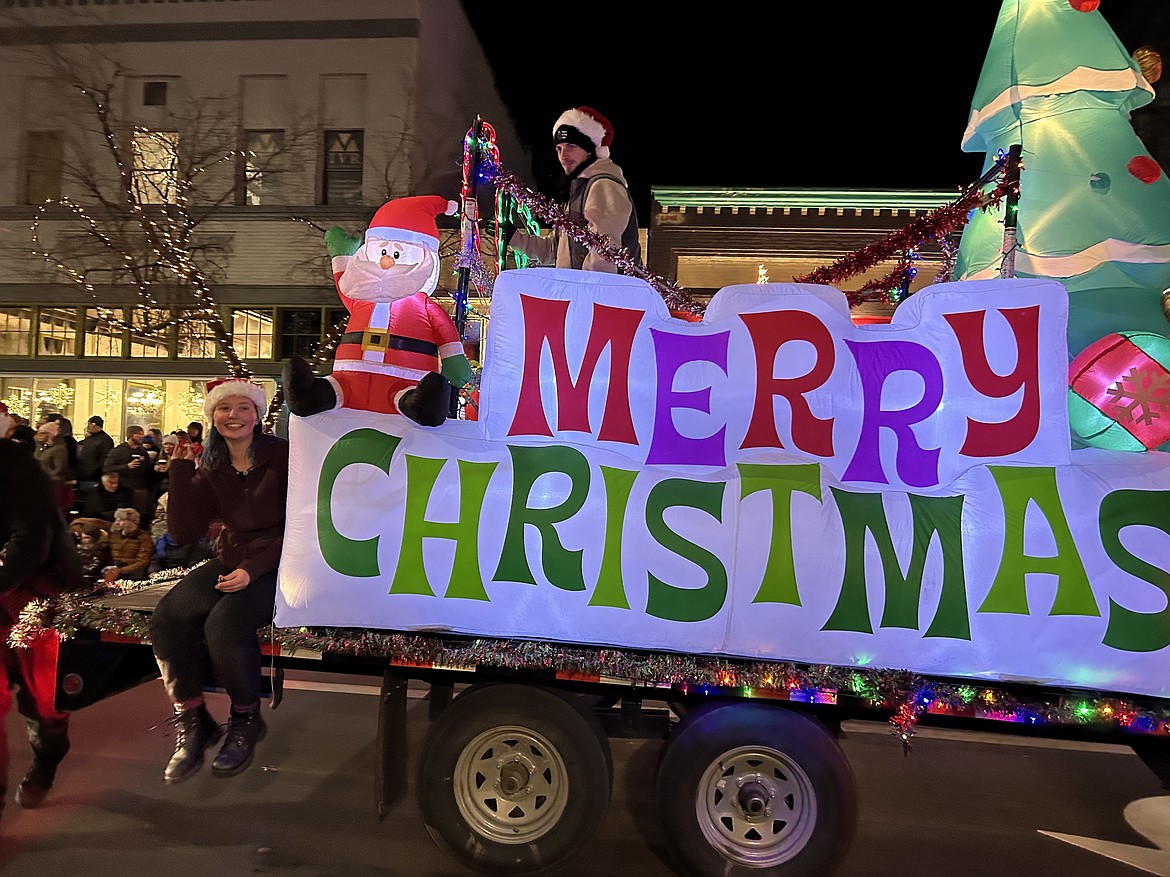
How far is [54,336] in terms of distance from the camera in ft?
57.0

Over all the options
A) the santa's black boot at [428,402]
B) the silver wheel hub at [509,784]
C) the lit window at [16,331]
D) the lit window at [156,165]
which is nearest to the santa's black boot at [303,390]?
the santa's black boot at [428,402]

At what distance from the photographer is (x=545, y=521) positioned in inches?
134

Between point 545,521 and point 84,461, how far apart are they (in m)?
10.0

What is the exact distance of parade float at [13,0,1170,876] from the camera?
322cm

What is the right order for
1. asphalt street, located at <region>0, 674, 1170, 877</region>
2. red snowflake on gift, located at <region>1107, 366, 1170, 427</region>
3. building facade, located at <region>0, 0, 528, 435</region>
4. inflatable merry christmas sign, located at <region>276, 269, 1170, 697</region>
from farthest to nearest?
building facade, located at <region>0, 0, 528, 435</region> < red snowflake on gift, located at <region>1107, 366, 1170, 427</region> < asphalt street, located at <region>0, 674, 1170, 877</region> < inflatable merry christmas sign, located at <region>276, 269, 1170, 697</region>

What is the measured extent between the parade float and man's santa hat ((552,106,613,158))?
2.42 meters

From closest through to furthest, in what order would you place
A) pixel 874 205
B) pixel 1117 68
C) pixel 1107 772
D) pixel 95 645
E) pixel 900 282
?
pixel 95 645, pixel 1107 772, pixel 1117 68, pixel 900 282, pixel 874 205

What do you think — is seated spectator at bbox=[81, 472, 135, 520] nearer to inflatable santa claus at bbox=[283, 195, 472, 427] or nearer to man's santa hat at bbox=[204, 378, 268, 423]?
man's santa hat at bbox=[204, 378, 268, 423]

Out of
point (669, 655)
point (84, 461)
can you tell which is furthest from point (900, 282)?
point (84, 461)

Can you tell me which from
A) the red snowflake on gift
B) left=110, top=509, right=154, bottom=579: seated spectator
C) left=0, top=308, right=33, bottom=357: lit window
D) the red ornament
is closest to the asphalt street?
left=110, top=509, right=154, bottom=579: seated spectator

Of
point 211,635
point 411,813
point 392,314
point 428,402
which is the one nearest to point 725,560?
point 428,402

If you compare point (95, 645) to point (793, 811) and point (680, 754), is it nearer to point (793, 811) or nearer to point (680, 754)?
point (680, 754)

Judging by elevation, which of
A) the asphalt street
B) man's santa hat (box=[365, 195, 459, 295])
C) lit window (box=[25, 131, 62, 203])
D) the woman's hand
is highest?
lit window (box=[25, 131, 62, 203])

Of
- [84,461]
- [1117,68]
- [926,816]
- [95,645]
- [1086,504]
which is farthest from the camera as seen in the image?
[84,461]
